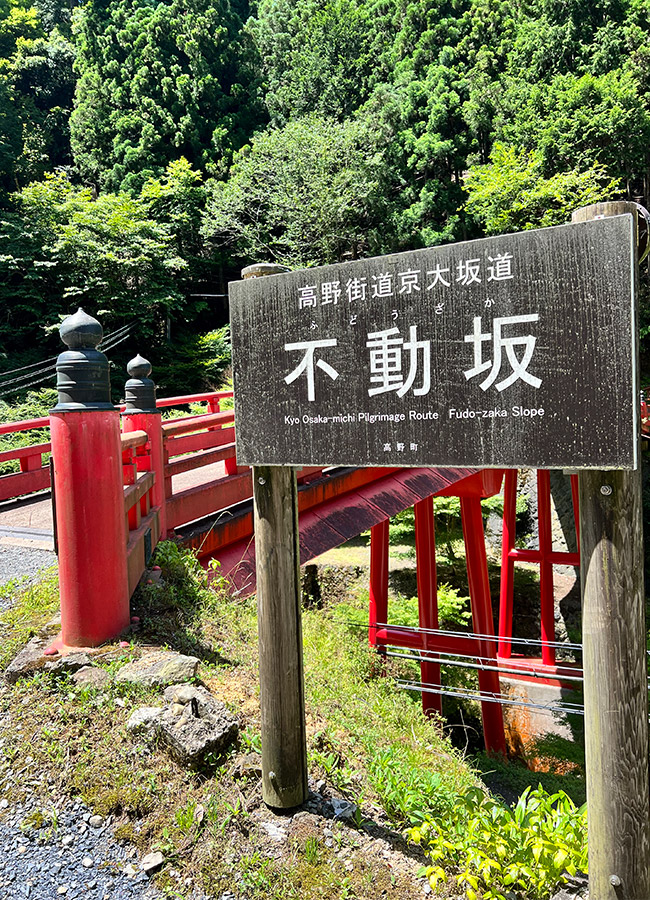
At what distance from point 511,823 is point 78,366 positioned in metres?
2.79

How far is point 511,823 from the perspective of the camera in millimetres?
2184

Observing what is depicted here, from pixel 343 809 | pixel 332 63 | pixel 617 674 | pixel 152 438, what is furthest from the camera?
pixel 332 63

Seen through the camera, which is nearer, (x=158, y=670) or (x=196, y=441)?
(x=158, y=670)

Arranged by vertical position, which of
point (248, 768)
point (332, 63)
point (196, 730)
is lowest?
point (248, 768)

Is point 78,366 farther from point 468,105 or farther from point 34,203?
point 468,105

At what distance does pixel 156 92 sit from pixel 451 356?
26.2m

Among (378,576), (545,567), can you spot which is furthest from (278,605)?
(545,567)

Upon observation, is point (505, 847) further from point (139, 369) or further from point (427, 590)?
point (427, 590)

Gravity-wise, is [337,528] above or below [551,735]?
above

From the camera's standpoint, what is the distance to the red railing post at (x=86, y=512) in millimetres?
2967

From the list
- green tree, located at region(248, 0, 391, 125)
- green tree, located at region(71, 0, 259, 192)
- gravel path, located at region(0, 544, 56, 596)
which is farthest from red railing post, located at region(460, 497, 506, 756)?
green tree, located at region(248, 0, 391, 125)

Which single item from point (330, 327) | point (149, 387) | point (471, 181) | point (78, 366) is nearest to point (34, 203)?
point (471, 181)

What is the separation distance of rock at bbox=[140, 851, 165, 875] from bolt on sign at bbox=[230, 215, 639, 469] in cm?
144

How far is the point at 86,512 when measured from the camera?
297 centimetres
